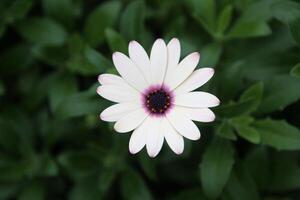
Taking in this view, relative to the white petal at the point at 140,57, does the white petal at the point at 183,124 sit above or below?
below

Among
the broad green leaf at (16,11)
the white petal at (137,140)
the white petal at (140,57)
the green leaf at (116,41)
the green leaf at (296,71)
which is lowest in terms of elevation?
the green leaf at (296,71)

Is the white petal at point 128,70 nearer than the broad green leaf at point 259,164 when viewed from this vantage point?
Yes

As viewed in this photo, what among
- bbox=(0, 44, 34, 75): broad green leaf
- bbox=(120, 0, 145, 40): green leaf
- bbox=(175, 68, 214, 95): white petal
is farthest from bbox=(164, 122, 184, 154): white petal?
bbox=(0, 44, 34, 75): broad green leaf

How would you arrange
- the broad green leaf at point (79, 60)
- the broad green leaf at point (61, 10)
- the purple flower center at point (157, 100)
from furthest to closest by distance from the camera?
the broad green leaf at point (61, 10)
the broad green leaf at point (79, 60)
the purple flower center at point (157, 100)

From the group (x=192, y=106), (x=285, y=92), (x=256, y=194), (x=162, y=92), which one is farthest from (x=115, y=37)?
(x=256, y=194)

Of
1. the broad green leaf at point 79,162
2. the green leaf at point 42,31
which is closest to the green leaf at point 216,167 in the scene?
the broad green leaf at point 79,162

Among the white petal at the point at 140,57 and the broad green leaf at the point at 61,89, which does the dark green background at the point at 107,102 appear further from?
the white petal at the point at 140,57

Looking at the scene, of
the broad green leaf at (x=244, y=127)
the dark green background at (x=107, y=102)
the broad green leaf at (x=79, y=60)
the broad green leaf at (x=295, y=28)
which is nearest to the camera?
the broad green leaf at (x=295, y=28)

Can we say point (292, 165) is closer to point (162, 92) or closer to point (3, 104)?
point (162, 92)
